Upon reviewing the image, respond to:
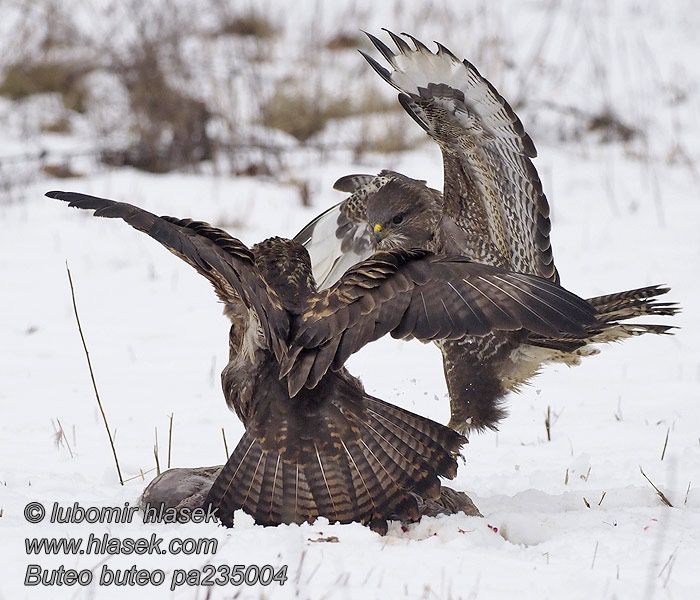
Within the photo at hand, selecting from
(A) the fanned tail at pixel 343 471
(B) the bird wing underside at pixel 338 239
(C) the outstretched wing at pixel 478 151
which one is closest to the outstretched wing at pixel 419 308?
(A) the fanned tail at pixel 343 471

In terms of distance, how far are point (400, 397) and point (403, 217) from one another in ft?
3.26

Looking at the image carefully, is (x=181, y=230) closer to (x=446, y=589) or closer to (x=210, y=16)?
(x=446, y=589)

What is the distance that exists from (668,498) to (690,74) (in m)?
10.8

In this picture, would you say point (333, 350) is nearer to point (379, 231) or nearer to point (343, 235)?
point (379, 231)

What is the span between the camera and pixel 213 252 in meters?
2.91

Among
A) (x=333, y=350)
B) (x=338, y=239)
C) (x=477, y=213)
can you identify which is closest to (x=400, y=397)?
(x=338, y=239)

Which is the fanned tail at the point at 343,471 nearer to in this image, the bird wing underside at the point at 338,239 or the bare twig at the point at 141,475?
the bare twig at the point at 141,475

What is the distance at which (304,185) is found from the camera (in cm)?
913

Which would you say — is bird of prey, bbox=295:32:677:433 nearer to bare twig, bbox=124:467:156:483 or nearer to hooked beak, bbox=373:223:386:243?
hooked beak, bbox=373:223:386:243

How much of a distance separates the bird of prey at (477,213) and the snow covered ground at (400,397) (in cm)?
34

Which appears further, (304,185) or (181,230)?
(304,185)

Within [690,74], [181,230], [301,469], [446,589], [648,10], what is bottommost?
[446,589]

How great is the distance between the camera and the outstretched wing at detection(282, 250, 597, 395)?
2.71 metres

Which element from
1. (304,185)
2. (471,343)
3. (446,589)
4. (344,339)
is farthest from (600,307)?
(304,185)
